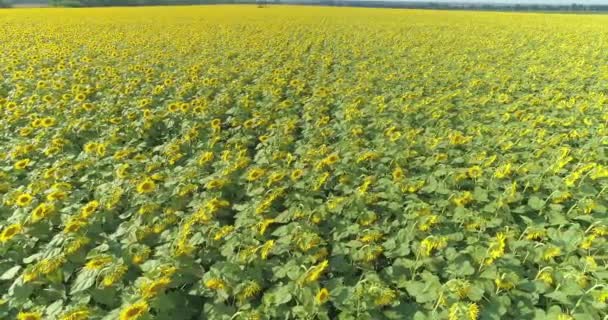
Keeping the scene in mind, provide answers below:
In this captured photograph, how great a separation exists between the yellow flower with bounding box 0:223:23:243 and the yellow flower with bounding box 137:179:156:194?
102 cm

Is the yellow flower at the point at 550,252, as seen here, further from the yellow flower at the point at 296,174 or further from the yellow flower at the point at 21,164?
the yellow flower at the point at 21,164

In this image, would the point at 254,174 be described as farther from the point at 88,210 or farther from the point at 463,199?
the point at 463,199

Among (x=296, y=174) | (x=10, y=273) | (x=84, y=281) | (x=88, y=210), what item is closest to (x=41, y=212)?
(x=88, y=210)

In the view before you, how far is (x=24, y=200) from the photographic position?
11.6ft

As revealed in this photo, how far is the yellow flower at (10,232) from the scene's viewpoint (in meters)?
3.01

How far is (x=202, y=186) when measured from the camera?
4.42 m

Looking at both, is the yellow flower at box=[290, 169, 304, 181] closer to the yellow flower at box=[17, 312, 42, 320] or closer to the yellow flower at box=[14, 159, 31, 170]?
the yellow flower at box=[17, 312, 42, 320]

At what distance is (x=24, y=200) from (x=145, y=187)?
1050mm

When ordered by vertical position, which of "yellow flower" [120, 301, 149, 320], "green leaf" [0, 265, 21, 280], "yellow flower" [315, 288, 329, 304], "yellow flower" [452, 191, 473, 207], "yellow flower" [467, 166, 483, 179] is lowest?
"green leaf" [0, 265, 21, 280]

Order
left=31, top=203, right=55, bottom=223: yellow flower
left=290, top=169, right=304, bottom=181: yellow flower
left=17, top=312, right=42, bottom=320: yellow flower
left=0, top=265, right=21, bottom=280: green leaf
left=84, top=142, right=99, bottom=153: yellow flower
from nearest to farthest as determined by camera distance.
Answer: left=17, top=312, right=42, bottom=320: yellow flower, left=0, top=265, right=21, bottom=280: green leaf, left=31, top=203, right=55, bottom=223: yellow flower, left=290, top=169, right=304, bottom=181: yellow flower, left=84, top=142, right=99, bottom=153: yellow flower

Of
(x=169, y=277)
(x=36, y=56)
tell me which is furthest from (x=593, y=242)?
(x=36, y=56)

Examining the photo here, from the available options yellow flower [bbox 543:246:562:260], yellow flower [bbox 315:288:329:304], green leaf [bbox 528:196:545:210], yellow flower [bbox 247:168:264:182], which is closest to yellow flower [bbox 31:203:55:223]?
yellow flower [bbox 247:168:264:182]

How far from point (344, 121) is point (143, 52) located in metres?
9.88

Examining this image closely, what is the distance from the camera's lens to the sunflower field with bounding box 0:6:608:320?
264 cm
